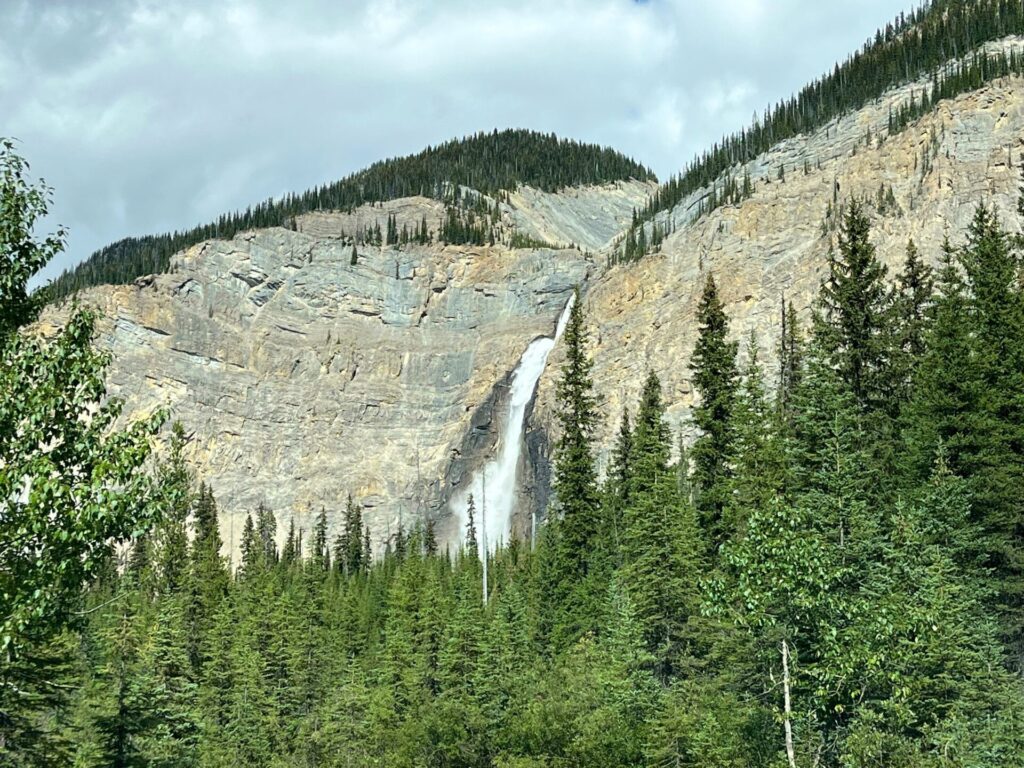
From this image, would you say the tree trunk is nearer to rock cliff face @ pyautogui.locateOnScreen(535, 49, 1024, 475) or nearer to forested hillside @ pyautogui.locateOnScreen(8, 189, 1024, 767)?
forested hillside @ pyautogui.locateOnScreen(8, 189, 1024, 767)

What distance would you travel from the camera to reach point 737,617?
1922cm

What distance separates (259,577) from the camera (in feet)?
234

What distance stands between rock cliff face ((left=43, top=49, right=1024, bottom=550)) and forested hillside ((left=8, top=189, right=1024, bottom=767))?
211 ft

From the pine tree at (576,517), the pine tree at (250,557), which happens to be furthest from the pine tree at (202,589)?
the pine tree at (576,517)

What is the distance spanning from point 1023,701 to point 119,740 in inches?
970

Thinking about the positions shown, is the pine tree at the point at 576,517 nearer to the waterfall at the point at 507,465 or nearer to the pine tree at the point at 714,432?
the pine tree at the point at 714,432

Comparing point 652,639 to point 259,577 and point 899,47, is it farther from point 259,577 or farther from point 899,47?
point 899,47

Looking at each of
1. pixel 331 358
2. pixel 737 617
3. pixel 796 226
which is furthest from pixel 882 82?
pixel 737 617

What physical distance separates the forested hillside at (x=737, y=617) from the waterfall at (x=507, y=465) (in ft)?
252

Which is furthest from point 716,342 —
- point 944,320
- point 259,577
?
point 259,577

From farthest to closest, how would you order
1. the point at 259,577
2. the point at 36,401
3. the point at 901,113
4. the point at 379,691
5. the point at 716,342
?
the point at 901,113
the point at 259,577
the point at 379,691
the point at 716,342
the point at 36,401

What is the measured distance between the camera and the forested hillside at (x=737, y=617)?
63.8 feet

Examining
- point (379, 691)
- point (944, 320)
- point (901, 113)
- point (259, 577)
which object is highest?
point (901, 113)

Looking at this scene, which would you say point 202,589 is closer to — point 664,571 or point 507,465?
A: point 664,571
